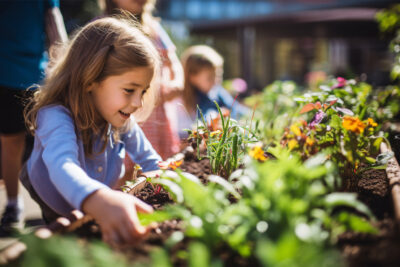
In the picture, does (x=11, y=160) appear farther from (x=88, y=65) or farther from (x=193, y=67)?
(x=193, y=67)

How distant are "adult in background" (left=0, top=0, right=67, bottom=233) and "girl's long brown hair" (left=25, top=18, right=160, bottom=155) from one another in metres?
0.90

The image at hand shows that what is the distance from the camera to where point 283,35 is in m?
10.6

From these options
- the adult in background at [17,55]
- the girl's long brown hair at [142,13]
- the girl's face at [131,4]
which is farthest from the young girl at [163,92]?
the adult in background at [17,55]

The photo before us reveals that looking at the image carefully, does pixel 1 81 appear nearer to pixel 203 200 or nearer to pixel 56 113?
pixel 56 113

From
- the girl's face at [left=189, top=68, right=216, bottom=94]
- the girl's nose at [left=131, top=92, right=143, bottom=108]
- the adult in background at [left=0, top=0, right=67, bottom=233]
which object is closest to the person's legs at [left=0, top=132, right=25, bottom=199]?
the adult in background at [left=0, top=0, right=67, bottom=233]

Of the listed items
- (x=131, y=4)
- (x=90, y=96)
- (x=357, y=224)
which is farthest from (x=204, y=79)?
(x=357, y=224)

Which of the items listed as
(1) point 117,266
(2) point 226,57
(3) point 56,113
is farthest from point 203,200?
(2) point 226,57

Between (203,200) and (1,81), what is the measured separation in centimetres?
226

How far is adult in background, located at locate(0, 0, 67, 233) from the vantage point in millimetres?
2646

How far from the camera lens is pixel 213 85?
180 inches

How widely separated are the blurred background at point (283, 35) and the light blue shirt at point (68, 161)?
4019 mm

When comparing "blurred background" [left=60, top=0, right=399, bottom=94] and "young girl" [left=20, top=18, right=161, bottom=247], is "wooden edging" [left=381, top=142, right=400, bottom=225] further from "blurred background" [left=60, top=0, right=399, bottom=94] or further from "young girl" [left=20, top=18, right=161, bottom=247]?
"blurred background" [left=60, top=0, right=399, bottom=94]

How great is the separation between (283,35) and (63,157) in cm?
1011

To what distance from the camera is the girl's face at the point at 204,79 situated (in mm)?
4414
